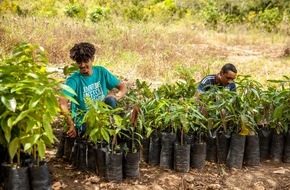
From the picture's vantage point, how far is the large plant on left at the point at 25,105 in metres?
2.26

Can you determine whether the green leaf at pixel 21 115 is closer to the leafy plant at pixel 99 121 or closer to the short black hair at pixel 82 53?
the leafy plant at pixel 99 121

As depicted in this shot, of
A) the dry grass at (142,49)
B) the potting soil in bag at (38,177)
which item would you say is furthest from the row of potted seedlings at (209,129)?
the dry grass at (142,49)

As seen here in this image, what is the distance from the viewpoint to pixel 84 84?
3.32 m

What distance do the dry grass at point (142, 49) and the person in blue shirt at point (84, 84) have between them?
9.63ft

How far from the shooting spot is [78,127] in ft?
10.6

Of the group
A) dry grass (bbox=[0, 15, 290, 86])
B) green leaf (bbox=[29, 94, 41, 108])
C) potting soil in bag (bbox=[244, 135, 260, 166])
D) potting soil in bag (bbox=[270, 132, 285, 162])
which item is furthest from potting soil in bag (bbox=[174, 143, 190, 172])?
dry grass (bbox=[0, 15, 290, 86])

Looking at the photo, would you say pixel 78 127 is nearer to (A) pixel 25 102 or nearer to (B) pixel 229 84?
(A) pixel 25 102

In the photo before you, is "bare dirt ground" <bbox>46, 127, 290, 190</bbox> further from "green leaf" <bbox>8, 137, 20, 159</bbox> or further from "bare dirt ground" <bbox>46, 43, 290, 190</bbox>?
"green leaf" <bbox>8, 137, 20, 159</bbox>

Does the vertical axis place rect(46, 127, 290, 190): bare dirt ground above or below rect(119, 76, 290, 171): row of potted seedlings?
below

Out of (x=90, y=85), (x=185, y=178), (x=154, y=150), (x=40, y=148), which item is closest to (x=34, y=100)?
(x=40, y=148)

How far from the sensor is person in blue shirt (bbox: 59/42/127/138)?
316cm

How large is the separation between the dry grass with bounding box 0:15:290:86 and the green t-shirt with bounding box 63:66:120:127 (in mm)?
2915

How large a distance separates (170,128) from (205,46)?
329 inches

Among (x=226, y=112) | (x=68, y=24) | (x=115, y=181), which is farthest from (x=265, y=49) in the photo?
(x=115, y=181)
